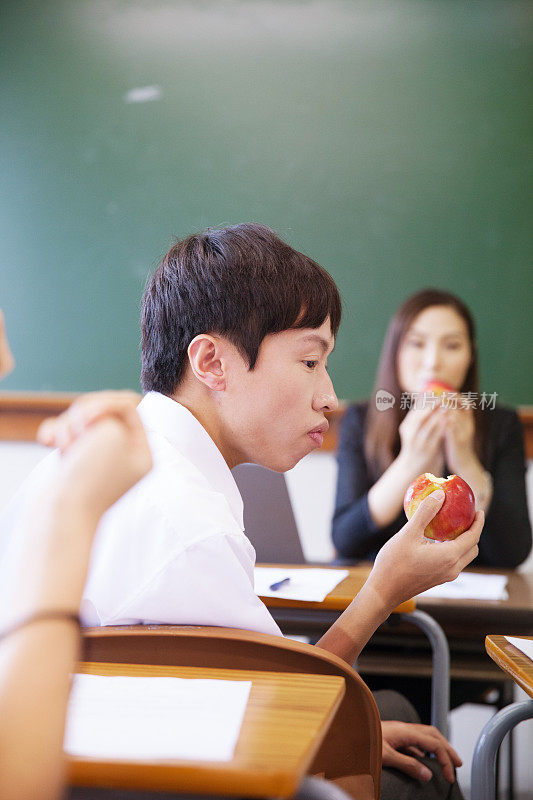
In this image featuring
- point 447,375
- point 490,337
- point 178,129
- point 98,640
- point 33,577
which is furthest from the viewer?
point 178,129

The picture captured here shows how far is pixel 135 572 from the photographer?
2.52ft

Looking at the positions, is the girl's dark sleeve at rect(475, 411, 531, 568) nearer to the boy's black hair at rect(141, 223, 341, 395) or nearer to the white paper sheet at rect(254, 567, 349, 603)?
the white paper sheet at rect(254, 567, 349, 603)

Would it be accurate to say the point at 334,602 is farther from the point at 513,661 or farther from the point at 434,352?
the point at 434,352

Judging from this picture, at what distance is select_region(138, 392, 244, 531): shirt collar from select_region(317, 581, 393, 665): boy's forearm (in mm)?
174

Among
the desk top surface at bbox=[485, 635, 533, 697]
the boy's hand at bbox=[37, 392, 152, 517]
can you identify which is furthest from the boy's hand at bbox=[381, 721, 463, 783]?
the boy's hand at bbox=[37, 392, 152, 517]

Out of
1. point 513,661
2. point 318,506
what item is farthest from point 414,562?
point 318,506

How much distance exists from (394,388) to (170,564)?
166cm

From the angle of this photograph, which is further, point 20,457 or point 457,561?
point 20,457

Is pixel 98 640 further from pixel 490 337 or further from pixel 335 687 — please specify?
pixel 490 337

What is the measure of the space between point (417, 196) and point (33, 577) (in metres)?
2.43

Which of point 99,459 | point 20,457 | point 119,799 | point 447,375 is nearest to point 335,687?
point 119,799

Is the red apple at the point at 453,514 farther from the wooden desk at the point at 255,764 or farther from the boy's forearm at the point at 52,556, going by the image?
the boy's forearm at the point at 52,556

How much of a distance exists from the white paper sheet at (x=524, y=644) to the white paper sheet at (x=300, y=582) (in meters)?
0.35

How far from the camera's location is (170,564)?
754mm
